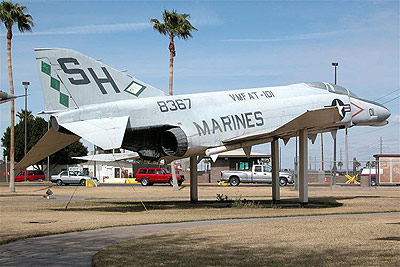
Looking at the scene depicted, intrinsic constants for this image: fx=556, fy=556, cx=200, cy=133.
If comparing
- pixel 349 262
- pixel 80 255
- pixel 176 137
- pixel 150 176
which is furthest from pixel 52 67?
pixel 150 176

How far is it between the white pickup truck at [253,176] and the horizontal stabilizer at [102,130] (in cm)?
3561

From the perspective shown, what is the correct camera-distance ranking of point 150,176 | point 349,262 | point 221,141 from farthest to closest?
point 150,176
point 221,141
point 349,262

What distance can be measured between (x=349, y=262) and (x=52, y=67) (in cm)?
1428

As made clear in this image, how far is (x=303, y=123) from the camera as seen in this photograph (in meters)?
23.6

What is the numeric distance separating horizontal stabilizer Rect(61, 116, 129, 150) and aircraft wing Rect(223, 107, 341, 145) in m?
5.29

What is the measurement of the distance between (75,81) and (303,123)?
9575 millimetres

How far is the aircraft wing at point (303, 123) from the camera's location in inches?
892

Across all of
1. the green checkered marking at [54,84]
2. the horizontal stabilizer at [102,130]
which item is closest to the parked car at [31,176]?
the green checkered marking at [54,84]

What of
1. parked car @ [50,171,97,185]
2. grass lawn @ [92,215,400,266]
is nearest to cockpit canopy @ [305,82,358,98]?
grass lawn @ [92,215,400,266]

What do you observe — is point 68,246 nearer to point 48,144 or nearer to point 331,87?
point 48,144

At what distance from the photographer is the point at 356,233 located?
46.0ft

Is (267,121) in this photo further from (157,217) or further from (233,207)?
(157,217)

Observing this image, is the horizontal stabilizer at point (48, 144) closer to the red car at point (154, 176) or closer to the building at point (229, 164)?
the red car at point (154, 176)

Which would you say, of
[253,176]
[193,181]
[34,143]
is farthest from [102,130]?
[34,143]
